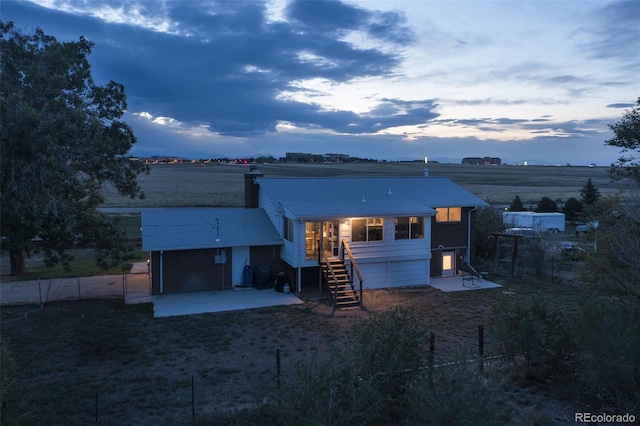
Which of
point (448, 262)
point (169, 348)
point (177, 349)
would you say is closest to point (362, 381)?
point (177, 349)

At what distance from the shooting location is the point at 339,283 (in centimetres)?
1959

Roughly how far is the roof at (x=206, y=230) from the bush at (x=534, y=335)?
12348mm

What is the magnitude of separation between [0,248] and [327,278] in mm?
11294

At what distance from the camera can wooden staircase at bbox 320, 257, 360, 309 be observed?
18641mm

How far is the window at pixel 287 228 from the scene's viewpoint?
2097 cm

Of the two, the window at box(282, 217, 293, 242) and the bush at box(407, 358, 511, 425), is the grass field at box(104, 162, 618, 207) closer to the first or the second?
the window at box(282, 217, 293, 242)

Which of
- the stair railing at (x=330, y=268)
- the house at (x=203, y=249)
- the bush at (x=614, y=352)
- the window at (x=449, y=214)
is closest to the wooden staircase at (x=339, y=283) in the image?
the stair railing at (x=330, y=268)

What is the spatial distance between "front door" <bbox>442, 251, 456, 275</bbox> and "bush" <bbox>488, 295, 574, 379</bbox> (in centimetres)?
1355

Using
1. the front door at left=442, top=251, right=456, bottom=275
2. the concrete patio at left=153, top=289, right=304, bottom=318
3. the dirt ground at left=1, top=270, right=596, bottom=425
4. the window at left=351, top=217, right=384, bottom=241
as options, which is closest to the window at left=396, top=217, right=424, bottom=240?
the window at left=351, top=217, right=384, bottom=241

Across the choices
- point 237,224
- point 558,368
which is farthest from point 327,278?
point 558,368

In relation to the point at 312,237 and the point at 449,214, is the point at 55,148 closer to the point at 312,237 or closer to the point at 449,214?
the point at 312,237

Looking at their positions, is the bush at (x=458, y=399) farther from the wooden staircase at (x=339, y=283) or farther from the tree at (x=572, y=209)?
the tree at (x=572, y=209)

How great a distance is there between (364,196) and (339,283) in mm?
6307

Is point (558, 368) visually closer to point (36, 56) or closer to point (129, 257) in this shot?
point (129, 257)
